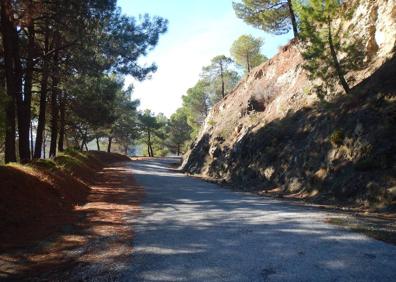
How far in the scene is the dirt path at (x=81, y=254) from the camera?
6.32m

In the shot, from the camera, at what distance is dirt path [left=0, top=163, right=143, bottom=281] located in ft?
20.7

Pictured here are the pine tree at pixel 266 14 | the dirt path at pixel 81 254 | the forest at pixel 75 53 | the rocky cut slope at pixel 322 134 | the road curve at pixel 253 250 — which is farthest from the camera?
the pine tree at pixel 266 14

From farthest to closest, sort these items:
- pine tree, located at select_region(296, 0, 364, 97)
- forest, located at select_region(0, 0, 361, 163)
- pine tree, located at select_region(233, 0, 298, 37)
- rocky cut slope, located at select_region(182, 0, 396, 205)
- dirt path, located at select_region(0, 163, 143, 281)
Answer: pine tree, located at select_region(233, 0, 298, 37), pine tree, located at select_region(296, 0, 364, 97), forest, located at select_region(0, 0, 361, 163), rocky cut slope, located at select_region(182, 0, 396, 205), dirt path, located at select_region(0, 163, 143, 281)

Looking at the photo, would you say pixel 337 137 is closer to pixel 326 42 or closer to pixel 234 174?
pixel 326 42

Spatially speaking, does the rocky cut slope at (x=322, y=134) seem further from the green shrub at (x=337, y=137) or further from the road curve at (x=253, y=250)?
the road curve at (x=253, y=250)

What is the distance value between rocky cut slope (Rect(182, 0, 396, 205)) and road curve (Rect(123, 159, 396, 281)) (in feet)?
11.6

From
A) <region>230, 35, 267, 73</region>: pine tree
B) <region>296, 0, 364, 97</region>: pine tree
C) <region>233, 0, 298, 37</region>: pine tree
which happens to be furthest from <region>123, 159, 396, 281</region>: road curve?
<region>230, 35, 267, 73</region>: pine tree

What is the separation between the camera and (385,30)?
18.8 m

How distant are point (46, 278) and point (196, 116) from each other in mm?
63265

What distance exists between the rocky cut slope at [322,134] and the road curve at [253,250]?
11.6 feet

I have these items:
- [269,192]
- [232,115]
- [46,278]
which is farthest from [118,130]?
[46,278]

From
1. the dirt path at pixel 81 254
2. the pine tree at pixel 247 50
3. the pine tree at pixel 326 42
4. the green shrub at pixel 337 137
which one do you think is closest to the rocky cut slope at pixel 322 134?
the green shrub at pixel 337 137

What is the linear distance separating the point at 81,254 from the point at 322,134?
42.5ft

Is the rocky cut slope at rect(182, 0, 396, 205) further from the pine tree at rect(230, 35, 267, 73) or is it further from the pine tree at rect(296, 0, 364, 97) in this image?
the pine tree at rect(230, 35, 267, 73)
